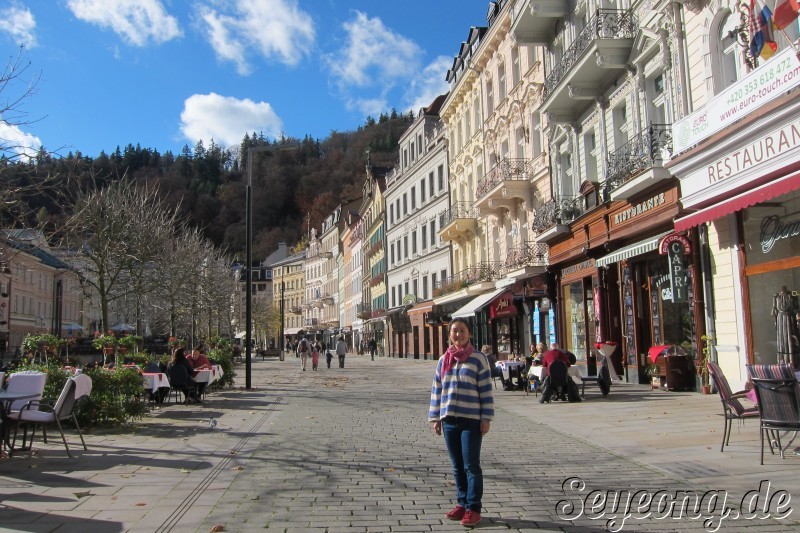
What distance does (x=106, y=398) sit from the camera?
1123 cm

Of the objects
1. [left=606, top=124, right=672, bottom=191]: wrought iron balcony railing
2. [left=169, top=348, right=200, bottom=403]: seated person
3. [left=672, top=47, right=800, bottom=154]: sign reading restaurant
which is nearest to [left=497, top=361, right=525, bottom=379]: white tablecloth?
[left=606, top=124, right=672, bottom=191]: wrought iron balcony railing

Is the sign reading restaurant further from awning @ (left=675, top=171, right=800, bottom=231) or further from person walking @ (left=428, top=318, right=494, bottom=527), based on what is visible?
person walking @ (left=428, top=318, right=494, bottom=527)

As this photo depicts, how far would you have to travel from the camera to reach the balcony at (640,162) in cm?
1530

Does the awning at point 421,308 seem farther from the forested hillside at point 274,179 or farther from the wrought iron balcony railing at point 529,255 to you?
the forested hillside at point 274,179

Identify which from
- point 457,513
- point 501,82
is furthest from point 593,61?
point 457,513

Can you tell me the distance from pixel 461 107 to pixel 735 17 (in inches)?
1016

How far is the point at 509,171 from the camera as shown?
28062 millimetres

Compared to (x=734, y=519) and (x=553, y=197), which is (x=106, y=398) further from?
(x=553, y=197)

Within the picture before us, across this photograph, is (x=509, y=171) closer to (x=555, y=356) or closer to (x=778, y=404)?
(x=555, y=356)

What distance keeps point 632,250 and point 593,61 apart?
522cm

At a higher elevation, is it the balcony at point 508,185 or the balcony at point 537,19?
the balcony at point 537,19

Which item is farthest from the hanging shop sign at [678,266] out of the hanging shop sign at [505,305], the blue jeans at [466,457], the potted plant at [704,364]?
the hanging shop sign at [505,305]

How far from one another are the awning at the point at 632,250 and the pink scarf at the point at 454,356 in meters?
11.5

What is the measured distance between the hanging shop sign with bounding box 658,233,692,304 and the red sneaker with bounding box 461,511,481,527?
1144 centimetres
